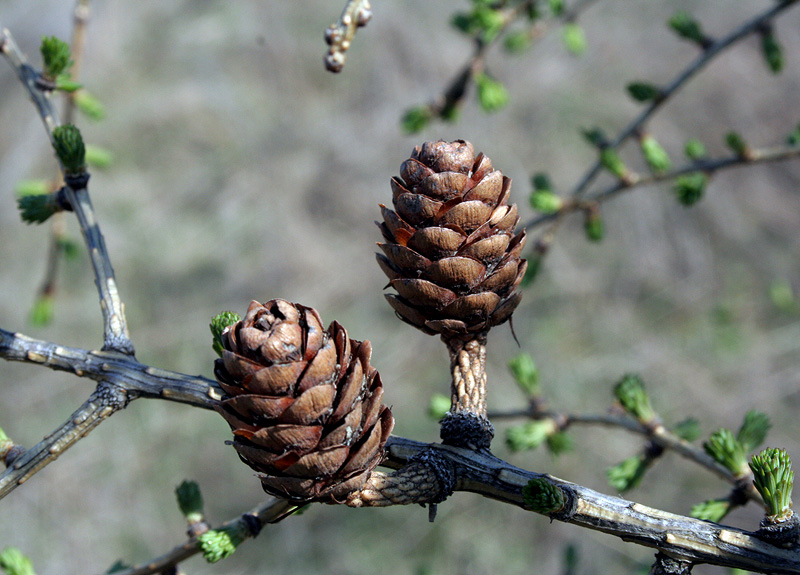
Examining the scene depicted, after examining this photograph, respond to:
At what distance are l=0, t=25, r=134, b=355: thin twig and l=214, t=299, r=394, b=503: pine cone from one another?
343mm

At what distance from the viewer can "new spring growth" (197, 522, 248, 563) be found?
1.10 meters

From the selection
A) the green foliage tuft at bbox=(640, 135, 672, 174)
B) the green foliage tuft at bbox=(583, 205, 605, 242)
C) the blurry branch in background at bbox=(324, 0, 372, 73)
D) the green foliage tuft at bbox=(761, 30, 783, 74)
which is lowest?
the blurry branch in background at bbox=(324, 0, 372, 73)

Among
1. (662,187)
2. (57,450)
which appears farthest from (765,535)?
(662,187)

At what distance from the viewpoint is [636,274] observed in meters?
5.76

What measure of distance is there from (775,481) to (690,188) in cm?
122

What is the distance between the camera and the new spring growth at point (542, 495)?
0.92m

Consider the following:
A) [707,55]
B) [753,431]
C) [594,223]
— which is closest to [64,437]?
[753,431]

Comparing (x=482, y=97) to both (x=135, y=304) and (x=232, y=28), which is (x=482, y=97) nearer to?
(x=135, y=304)

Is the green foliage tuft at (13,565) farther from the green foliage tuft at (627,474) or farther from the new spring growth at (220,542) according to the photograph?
the green foliage tuft at (627,474)

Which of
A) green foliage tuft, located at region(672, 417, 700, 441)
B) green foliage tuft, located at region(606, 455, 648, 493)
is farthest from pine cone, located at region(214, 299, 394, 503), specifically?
green foliage tuft, located at region(672, 417, 700, 441)

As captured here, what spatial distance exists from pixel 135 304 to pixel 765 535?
555 cm

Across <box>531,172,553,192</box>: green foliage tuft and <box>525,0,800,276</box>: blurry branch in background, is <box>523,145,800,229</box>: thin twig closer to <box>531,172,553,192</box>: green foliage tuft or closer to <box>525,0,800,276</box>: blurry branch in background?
<box>525,0,800,276</box>: blurry branch in background

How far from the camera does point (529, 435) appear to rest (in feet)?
5.70

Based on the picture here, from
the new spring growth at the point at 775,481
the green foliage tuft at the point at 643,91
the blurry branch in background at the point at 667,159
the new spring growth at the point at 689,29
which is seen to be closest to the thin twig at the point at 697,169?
the blurry branch in background at the point at 667,159
